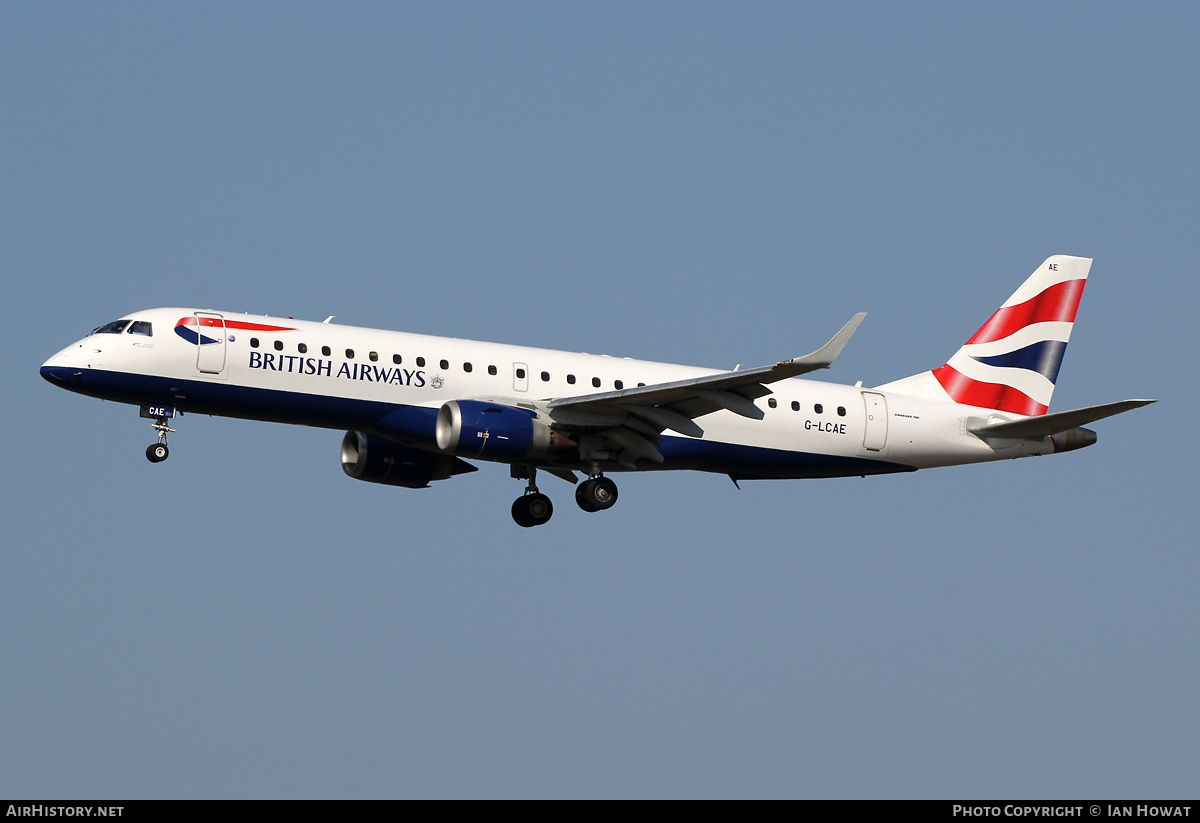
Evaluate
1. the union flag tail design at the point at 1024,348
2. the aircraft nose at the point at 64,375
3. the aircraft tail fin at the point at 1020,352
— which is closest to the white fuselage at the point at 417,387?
the aircraft nose at the point at 64,375

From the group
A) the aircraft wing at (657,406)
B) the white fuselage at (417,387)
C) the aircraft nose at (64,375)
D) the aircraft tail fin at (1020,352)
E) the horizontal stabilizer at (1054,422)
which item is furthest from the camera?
the aircraft tail fin at (1020,352)

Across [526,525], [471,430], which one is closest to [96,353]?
[471,430]

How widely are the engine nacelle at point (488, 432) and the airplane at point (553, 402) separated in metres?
0.04

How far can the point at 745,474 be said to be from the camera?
4256 centimetres

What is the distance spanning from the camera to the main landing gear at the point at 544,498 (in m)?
40.6

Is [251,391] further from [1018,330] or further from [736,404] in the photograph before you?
[1018,330]

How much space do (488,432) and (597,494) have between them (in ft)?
13.3

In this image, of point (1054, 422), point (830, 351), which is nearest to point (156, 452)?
point (830, 351)

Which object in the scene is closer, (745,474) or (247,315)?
(247,315)

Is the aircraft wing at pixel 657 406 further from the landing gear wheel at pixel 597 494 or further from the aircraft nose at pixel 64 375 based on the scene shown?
the aircraft nose at pixel 64 375

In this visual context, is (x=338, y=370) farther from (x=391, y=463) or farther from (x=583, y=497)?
(x=583, y=497)
